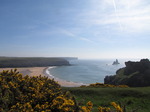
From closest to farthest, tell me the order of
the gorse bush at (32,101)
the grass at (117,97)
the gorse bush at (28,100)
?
the gorse bush at (32,101) → the gorse bush at (28,100) → the grass at (117,97)

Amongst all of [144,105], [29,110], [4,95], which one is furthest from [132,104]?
[4,95]

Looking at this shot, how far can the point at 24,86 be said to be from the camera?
11.4 m

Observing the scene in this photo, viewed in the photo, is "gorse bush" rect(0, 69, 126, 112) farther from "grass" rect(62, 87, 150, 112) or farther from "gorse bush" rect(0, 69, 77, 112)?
"grass" rect(62, 87, 150, 112)

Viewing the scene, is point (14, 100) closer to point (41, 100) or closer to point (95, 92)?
point (41, 100)

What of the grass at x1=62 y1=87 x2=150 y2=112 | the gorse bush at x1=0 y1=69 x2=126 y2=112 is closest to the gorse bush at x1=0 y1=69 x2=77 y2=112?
the gorse bush at x1=0 y1=69 x2=126 y2=112

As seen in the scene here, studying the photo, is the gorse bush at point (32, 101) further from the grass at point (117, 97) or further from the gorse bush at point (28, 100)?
the grass at point (117, 97)

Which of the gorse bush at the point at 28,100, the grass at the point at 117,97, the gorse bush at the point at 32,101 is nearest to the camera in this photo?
the gorse bush at the point at 32,101

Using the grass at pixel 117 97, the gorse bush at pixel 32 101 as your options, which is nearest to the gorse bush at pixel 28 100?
the gorse bush at pixel 32 101

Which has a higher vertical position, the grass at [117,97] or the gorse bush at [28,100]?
the gorse bush at [28,100]

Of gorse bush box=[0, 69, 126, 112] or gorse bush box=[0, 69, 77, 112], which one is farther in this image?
gorse bush box=[0, 69, 77, 112]

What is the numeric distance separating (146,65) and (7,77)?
43621 mm

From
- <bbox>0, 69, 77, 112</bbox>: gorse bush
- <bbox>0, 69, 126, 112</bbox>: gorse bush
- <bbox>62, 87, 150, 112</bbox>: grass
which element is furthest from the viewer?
<bbox>62, 87, 150, 112</bbox>: grass

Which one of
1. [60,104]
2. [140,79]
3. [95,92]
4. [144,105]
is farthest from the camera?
[140,79]

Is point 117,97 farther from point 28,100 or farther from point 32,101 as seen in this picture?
point 28,100
